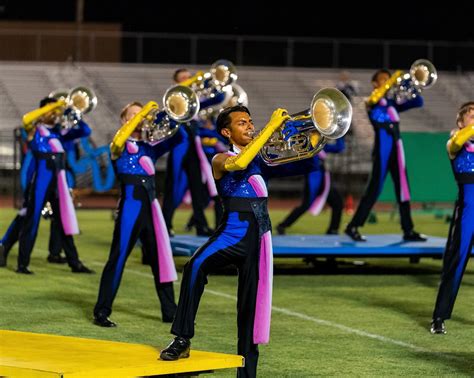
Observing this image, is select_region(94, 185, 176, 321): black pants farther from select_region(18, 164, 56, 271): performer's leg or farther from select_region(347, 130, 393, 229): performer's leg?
select_region(347, 130, 393, 229): performer's leg

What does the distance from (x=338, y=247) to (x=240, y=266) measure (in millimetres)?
6141

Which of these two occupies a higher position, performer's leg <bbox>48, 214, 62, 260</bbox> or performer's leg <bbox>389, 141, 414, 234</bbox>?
performer's leg <bbox>389, 141, 414, 234</bbox>

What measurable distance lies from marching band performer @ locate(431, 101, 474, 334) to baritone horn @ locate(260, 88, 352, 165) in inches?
98.1

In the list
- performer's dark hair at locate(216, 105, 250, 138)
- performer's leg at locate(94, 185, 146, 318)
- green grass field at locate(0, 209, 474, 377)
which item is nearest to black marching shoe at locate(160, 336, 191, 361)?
green grass field at locate(0, 209, 474, 377)

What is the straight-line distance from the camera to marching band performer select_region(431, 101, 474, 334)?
30.9 feet

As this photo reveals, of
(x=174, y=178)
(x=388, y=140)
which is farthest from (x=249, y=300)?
(x=174, y=178)

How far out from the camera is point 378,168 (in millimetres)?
13773

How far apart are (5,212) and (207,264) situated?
16.2 meters

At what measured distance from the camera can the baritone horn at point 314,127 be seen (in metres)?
6.93

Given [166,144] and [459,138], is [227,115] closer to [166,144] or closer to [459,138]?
[459,138]

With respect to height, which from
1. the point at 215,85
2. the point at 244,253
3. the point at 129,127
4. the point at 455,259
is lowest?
the point at 455,259

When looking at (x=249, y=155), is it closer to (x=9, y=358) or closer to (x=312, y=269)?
(x=9, y=358)

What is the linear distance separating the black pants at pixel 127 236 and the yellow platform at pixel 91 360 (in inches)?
80.8

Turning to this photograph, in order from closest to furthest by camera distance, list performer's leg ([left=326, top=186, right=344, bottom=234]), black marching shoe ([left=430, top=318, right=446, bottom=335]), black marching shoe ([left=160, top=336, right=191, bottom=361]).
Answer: black marching shoe ([left=160, top=336, right=191, bottom=361])
black marching shoe ([left=430, top=318, right=446, bottom=335])
performer's leg ([left=326, top=186, right=344, bottom=234])
